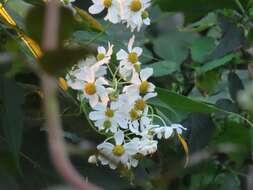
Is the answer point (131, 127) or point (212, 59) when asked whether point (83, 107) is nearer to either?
point (131, 127)

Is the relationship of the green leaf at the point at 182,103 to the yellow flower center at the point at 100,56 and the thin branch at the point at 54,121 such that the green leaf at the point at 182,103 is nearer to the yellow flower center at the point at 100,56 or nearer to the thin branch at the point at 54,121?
the yellow flower center at the point at 100,56

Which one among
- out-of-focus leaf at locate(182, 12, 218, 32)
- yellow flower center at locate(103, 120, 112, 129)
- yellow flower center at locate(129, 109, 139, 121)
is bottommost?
out-of-focus leaf at locate(182, 12, 218, 32)

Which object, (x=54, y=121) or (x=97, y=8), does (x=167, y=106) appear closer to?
(x=97, y=8)

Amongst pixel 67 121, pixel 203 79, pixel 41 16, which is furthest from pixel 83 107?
pixel 41 16

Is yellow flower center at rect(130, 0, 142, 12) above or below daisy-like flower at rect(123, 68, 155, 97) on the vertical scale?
above

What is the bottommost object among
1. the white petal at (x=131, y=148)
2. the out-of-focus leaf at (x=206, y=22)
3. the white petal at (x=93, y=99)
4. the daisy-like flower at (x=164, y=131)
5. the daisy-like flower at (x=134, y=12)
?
the out-of-focus leaf at (x=206, y=22)

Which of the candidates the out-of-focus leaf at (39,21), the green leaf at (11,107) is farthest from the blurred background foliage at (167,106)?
the out-of-focus leaf at (39,21)

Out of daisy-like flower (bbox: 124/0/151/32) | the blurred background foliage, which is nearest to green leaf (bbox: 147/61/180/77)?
the blurred background foliage

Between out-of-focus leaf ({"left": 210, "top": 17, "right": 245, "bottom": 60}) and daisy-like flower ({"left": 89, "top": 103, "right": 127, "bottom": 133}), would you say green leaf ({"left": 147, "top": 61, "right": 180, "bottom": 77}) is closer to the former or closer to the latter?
out-of-focus leaf ({"left": 210, "top": 17, "right": 245, "bottom": 60})
